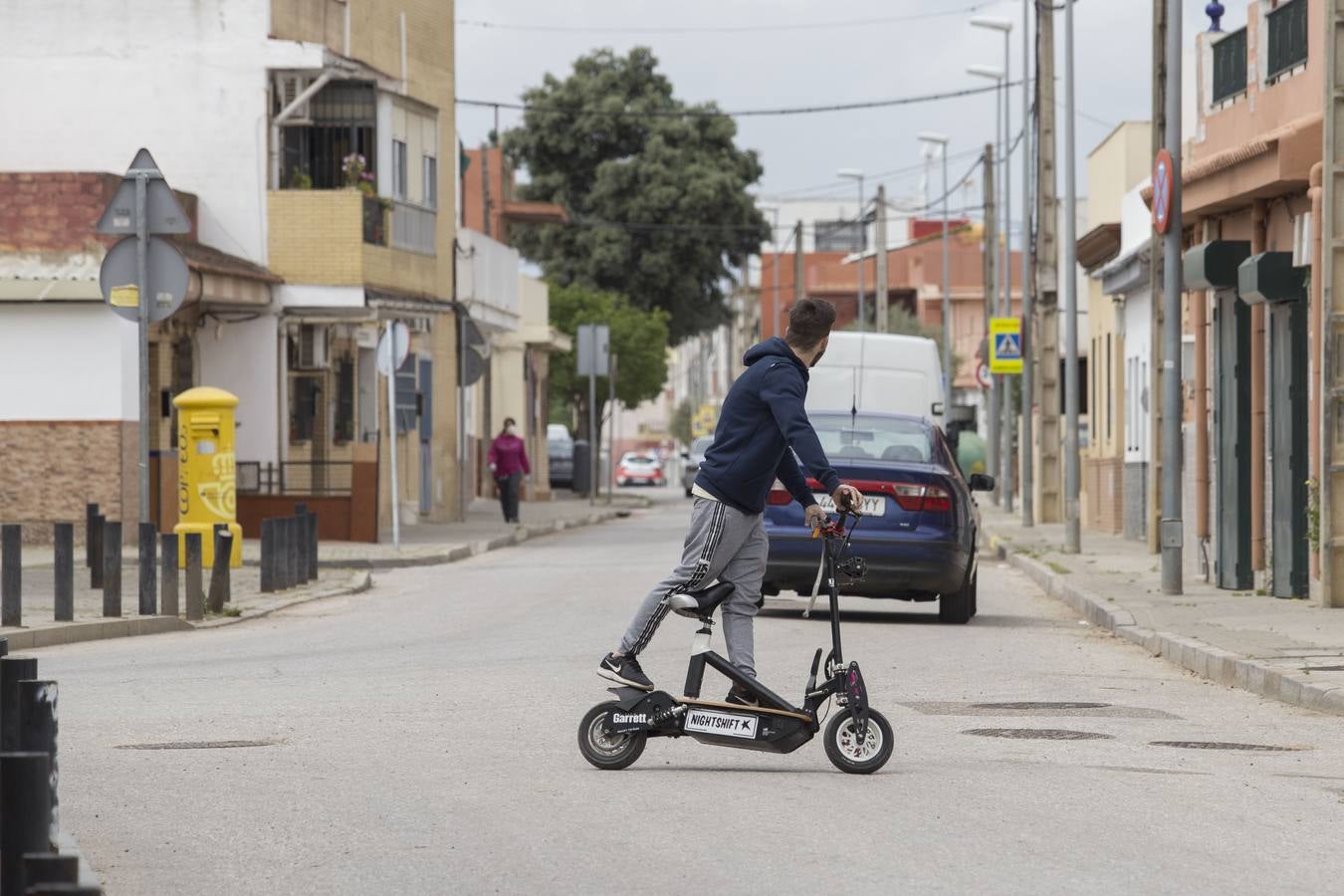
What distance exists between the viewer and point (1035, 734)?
34.1 feet

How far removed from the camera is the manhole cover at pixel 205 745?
9625 mm

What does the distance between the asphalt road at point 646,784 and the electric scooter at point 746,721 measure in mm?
127

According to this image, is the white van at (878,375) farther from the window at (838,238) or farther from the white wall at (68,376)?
the window at (838,238)

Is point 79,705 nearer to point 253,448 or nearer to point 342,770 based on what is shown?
point 342,770

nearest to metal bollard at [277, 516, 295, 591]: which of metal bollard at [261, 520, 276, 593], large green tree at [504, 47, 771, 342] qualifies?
metal bollard at [261, 520, 276, 593]

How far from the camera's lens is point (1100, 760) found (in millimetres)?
9477

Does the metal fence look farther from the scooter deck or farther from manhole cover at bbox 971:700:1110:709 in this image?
the scooter deck

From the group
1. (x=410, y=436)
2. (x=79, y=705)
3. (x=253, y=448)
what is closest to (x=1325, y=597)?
(x=79, y=705)

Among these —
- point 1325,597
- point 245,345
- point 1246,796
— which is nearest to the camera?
point 1246,796

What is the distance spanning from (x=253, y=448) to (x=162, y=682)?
1964cm

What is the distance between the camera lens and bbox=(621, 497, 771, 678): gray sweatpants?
356 inches

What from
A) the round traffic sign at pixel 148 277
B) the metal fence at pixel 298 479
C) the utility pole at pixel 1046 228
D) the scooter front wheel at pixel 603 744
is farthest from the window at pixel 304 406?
the scooter front wheel at pixel 603 744

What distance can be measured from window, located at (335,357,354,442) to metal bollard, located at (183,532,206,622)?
58.6 feet

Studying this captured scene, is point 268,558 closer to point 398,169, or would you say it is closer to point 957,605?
point 957,605
